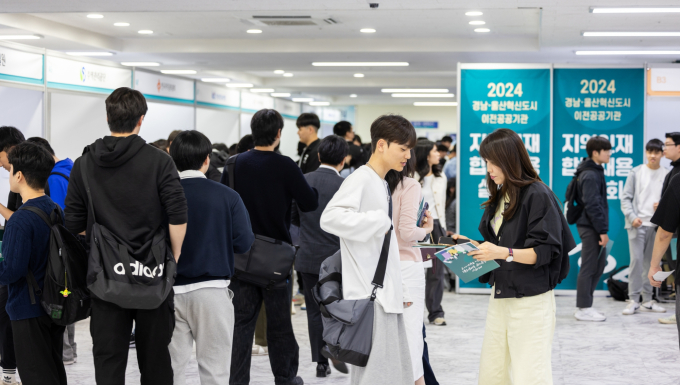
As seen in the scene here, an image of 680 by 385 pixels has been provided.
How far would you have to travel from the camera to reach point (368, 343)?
2461 millimetres

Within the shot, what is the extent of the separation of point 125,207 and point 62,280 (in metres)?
0.51

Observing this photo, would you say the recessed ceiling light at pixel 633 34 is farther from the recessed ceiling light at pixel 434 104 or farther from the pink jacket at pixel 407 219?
the recessed ceiling light at pixel 434 104

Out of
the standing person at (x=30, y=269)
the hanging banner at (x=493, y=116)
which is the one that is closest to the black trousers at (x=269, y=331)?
the standing person at (x=30, y=269)

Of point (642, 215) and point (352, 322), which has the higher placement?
point (642, 215)

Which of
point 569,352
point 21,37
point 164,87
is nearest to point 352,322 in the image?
point 569,352

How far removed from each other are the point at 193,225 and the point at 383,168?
95cm

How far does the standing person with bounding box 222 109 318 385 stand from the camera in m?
3.71

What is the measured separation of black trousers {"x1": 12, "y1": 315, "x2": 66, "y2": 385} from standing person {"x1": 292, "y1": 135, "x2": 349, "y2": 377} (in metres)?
1.61

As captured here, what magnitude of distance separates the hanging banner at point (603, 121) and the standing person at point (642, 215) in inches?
12.6

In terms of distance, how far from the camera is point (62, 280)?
9.37 feet

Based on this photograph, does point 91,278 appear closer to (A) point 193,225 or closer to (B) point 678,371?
(A) point 193,225

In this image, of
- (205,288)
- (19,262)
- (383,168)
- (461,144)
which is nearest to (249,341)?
(205,288)

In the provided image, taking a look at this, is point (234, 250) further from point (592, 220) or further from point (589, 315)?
point (589, 315)

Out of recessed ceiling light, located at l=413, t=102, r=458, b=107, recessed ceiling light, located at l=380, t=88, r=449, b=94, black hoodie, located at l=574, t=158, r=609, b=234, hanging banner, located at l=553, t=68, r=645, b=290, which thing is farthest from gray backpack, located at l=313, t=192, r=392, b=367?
recessed ceiling light, located at l=413, t=102, r=458, b=107
